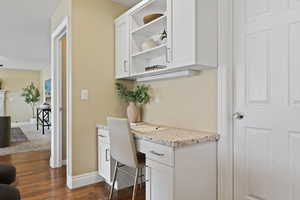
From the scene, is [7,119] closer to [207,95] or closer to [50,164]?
[50,164]

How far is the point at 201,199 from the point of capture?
170 cm

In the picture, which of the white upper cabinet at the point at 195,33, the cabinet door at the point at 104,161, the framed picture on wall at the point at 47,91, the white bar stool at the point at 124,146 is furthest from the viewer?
the framed picture on wall at the point at 47,91

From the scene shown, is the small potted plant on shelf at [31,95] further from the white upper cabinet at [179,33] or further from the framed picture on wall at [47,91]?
the white upper cabinet at [179,33]

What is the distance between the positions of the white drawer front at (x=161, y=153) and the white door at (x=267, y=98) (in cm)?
67

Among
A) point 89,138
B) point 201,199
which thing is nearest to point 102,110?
point 89,138

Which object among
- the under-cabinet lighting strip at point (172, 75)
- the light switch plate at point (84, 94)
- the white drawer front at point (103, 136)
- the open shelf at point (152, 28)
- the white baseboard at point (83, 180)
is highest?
the open shelf at point (152, 28)

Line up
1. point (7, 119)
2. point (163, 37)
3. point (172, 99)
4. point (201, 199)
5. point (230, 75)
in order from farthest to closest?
point (7, 119) < point (172, 99) < point (163, 37) < point (230, 75) < point (201, 199)

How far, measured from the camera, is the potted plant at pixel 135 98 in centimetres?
268

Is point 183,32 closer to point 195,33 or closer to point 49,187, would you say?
point 195,33

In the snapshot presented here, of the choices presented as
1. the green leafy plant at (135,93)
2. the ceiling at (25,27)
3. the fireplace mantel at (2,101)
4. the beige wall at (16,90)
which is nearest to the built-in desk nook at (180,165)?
the green leafy plant at (135,93)

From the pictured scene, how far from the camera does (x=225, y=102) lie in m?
1.79

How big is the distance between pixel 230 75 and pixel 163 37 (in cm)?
86

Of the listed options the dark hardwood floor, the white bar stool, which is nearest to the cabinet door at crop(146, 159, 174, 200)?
the white bar stool

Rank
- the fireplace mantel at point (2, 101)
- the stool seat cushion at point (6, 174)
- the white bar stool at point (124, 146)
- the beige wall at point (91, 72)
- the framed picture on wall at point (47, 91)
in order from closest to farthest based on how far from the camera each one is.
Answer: the stool seat cushion at point (6, 174)
the white bar stool at point (124, 146)
the beige wall at point (91, 72)
the framed picture on wall at point (47, 91)
the fireplace mantel at point (2, 101)
